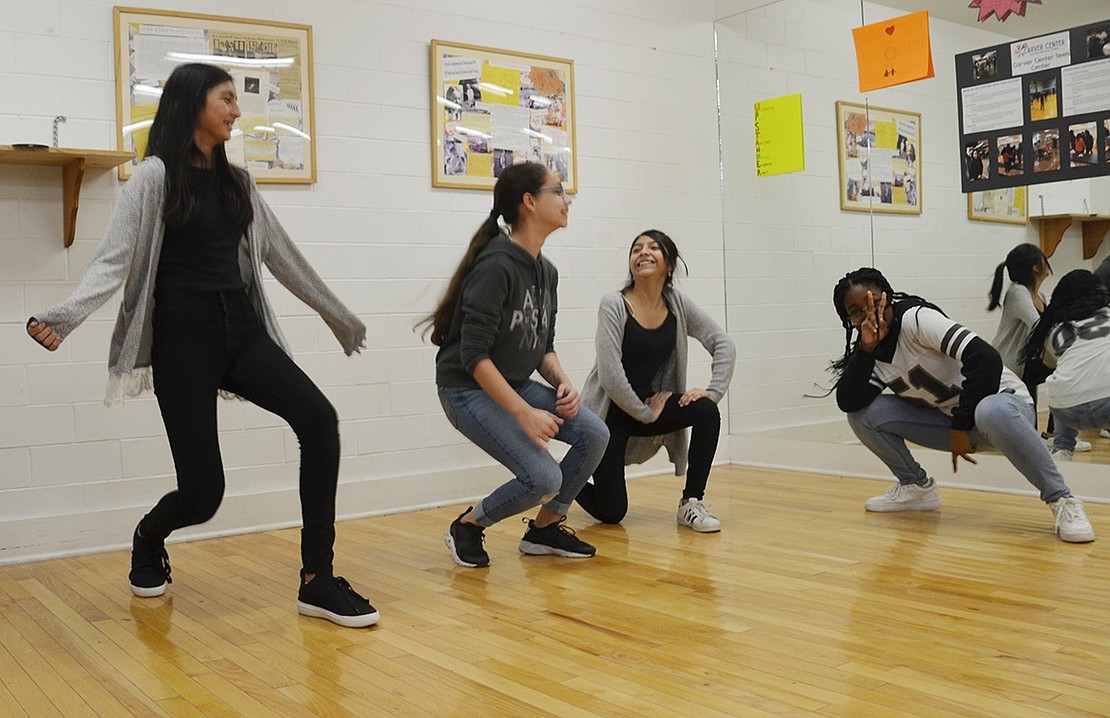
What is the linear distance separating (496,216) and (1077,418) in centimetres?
227

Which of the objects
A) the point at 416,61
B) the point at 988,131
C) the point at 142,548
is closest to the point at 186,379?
the point at 142,548

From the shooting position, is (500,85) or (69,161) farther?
(500,85)

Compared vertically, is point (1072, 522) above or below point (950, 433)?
below

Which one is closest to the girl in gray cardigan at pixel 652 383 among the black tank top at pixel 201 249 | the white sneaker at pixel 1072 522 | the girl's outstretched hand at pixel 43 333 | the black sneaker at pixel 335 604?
the white sneaker at pixel 1072 522

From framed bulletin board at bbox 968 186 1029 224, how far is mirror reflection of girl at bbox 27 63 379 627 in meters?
2.77

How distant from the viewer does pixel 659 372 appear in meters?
3.85

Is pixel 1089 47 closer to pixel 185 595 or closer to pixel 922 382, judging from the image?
pixel 922 382

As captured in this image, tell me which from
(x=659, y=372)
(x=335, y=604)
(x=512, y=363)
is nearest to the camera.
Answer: (x=335, y=604)

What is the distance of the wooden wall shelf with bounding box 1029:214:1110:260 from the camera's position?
3867mm

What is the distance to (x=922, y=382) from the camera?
3674 millimetres

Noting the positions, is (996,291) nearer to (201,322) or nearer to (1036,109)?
(1036,109)

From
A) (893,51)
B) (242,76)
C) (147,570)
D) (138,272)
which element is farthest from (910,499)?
(242,76)

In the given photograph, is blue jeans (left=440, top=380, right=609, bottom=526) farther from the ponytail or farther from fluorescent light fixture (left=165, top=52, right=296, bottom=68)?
the ponytail

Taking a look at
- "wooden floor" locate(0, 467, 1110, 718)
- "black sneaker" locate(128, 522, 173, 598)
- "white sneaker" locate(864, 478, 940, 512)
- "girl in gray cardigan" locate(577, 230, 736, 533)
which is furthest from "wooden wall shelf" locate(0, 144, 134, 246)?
"white sneaker" locate(864, 478, 940, 512)
